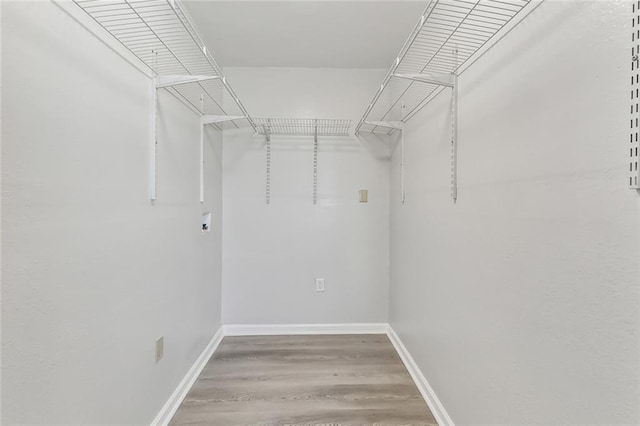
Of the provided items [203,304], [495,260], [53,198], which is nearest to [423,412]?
[495,260]

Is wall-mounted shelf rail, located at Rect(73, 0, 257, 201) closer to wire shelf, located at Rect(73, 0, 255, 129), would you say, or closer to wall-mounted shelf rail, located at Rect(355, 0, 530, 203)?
wire shelf, located at Rect(73, 0, 255, 129)

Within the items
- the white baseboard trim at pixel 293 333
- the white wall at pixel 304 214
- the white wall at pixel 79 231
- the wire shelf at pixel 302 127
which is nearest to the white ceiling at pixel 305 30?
the white wall at pixel 304 214

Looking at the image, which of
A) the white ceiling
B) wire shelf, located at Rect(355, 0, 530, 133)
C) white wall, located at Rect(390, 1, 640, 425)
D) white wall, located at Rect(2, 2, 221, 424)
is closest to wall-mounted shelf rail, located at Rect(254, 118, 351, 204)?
wire shelf, located at Rect(355, 0, 530, 133)

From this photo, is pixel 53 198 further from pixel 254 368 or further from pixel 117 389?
pixel 254 368

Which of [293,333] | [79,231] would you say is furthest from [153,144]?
[293,333]

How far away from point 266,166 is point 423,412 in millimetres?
2216

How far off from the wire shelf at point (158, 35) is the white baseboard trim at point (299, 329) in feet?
6.37

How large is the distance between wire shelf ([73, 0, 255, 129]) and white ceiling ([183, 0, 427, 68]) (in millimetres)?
268

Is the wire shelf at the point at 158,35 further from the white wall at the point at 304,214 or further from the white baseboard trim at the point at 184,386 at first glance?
the white baseboard trim at the point at 184,386

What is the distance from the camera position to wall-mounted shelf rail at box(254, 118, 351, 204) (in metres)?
2.67

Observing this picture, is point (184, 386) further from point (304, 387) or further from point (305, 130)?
point (305, 130)

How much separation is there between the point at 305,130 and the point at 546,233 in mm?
2187

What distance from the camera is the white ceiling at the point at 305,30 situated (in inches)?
71.9

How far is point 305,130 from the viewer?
2.73 m
